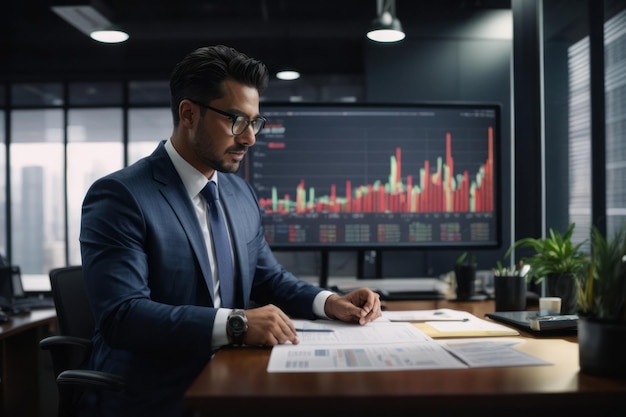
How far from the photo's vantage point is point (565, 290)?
156 centimetres

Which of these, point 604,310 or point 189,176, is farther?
point 189,176

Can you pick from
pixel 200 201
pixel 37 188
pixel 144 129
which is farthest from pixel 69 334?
pixel 37 188

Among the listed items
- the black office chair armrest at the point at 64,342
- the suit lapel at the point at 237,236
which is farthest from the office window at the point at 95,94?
the suit lapel at the point at 237,236

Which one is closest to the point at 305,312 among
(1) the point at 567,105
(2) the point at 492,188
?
(2) the point at 492,188

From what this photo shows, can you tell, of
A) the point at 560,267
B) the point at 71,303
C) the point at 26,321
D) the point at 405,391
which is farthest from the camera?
the point at 26,321

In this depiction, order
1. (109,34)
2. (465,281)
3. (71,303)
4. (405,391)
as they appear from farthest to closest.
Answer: (109,34) → (465,281) → (71,303) → (405,391)

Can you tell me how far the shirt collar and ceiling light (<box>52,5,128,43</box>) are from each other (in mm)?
2780

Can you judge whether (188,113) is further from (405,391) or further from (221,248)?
(405,391)

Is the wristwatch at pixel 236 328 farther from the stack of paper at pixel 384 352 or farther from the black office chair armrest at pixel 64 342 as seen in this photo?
the black office chair armrest at pixel 64 342

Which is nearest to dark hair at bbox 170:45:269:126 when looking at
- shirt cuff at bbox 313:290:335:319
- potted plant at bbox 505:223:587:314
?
shirt cuff at bbox 313:290:335:319

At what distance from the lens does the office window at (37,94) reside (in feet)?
20.9

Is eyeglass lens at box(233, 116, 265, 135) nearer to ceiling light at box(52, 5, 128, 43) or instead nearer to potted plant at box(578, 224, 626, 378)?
potted plant at box(578, 224, 626, 378)

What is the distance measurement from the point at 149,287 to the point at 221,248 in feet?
0.72

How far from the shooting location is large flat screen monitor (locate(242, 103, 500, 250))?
217cm
